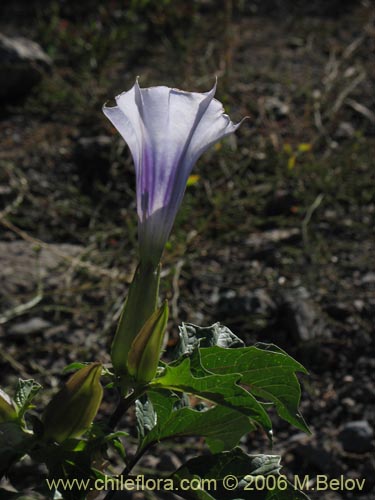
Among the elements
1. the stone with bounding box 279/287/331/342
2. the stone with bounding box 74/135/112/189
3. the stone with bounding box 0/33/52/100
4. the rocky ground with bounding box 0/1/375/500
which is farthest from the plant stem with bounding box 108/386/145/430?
the stone with bounding box 0/33/52/100

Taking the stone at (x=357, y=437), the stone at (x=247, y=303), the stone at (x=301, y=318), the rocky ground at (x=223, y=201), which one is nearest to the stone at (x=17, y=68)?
the rocky ground at (x=223, y=201)

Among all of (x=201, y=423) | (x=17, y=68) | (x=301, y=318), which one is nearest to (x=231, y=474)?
(x=201, y=423)

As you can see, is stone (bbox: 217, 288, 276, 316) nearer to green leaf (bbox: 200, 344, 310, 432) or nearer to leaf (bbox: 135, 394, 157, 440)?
leaf (bbox: 135, 394, 157, 440)

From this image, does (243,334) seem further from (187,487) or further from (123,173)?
(187,487)

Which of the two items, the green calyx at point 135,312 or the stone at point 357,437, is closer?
the green calyx at point 135,312

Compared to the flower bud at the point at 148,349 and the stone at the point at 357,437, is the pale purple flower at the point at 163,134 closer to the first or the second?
the flower bud at the point at 148,349

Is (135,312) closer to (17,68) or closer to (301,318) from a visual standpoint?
(301,318)

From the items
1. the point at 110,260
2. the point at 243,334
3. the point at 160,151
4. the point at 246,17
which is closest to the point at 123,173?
the point at 110,260
